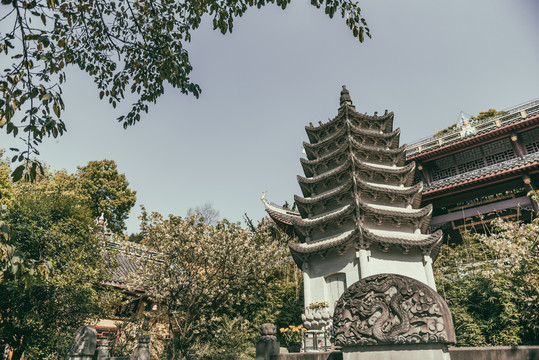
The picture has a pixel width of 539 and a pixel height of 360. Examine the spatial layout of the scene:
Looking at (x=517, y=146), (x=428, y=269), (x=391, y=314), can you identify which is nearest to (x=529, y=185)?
(x=517, y=146)

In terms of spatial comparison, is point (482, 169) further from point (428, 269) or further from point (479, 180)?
point (428, 269)

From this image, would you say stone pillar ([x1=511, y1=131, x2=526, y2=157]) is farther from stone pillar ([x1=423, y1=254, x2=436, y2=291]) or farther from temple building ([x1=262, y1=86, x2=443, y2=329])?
stone pillar ([x1=423, y1=254, x2=436, y2=291])

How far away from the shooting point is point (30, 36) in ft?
11.8

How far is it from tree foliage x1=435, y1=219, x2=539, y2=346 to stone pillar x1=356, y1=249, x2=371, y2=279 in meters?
3.55

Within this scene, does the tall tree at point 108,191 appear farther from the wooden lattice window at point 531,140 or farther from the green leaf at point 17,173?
the wooden lattice window at point 531,140

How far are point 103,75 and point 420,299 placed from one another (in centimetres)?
670

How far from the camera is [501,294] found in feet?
39.8

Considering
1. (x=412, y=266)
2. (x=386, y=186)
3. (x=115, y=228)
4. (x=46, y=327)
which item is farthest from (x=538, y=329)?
(x=115, y=228)

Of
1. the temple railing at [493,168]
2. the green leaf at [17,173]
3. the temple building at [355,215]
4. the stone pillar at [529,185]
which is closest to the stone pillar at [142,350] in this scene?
the temple building at [355,215]

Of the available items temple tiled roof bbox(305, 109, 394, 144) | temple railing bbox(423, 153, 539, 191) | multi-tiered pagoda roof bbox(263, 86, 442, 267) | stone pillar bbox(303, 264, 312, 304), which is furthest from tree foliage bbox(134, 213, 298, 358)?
temple railing bbox(423, 153, 539, 191)

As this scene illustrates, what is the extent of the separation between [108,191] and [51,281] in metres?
22.0

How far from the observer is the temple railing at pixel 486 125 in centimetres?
1919

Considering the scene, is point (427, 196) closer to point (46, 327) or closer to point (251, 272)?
point (251, 272)

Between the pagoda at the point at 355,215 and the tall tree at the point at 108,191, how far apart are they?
19626 mm
